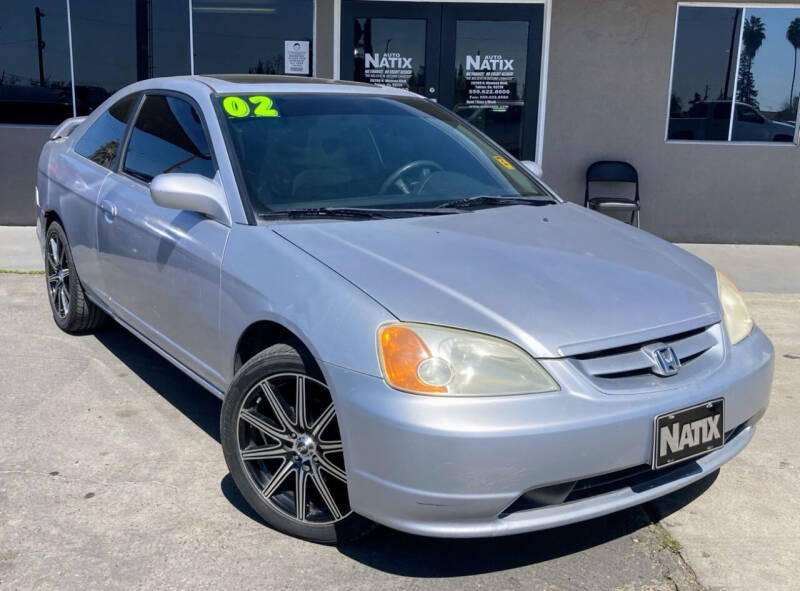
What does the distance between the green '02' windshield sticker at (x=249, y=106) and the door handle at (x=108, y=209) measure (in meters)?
0.90

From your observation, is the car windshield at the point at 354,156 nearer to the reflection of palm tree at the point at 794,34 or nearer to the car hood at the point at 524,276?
the car hood at the point at 524,276

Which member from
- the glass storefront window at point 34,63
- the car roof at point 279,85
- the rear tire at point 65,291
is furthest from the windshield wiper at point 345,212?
the glass storefront window at point 34,63

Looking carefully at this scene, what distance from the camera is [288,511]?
311 cm

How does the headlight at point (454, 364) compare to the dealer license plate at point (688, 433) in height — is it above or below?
above

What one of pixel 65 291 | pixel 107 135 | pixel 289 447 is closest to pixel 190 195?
pixel 289 447

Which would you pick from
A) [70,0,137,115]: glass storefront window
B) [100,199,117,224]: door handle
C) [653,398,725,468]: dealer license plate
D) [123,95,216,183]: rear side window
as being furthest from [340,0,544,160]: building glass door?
[653,398,725,468]: dealer license plate

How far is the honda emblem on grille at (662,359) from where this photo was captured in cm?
280

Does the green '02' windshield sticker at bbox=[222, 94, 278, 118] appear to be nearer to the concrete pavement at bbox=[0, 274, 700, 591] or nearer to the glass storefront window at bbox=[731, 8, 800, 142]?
the concrete pavement at bbox=[0, 274, 700, 591]

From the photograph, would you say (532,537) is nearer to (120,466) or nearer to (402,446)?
(402,446)

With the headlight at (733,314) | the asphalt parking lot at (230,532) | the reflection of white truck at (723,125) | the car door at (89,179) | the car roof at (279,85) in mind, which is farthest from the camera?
the reflection of white truck at (723,125)

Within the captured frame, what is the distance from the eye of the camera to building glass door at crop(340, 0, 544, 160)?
8.70 metres

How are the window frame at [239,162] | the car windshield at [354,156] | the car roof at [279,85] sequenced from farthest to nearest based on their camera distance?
the car roof at [279,85], the car windshield at [354,156], the window frame at [239,162]

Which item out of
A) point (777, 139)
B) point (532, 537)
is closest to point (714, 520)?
point (532, 537)

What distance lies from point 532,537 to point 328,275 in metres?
1.23
